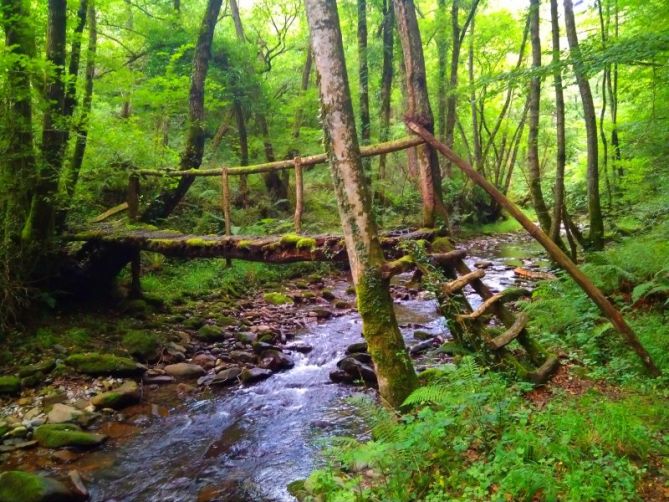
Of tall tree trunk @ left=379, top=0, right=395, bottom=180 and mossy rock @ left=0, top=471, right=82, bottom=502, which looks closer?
mossy rock @ left=0, top=471, right=82, bottom=502

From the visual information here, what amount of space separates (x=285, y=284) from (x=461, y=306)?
8.80 metres

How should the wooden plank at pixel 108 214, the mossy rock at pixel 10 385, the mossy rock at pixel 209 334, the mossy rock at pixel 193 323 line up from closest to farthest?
the mossy rock at pixel 10 385 < the mossy rock at pixel 209 334 < the mossy rock at pixel 193 323 < the wooden plank at pixel 108 214

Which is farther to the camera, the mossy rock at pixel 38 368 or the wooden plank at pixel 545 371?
the mossy rock at pixel 38 368

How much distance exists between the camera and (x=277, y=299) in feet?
42.4

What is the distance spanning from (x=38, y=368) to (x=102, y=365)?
0.94 metres

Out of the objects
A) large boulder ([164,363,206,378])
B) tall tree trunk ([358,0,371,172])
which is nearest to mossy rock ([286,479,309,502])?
large boulder ([164,363,206,378])

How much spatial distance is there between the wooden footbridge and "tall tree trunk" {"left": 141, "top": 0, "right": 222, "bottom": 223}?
11.0ft

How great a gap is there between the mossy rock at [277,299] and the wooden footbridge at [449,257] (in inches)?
150

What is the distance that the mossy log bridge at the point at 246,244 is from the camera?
7.10 metres

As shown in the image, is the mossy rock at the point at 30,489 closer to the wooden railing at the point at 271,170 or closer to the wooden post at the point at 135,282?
the wooden railing at the point at 271,170

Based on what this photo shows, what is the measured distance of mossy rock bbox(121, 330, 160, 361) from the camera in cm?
886

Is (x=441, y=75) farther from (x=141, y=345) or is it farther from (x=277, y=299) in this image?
(x=141, y=345)

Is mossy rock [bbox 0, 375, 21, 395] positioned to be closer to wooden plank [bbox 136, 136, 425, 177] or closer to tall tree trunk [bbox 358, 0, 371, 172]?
wooden plank [bbox 136, 136, 425, 177]

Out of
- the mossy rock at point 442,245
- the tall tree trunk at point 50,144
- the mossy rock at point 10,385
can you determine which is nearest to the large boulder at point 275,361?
the mossy rock at point 442,245
